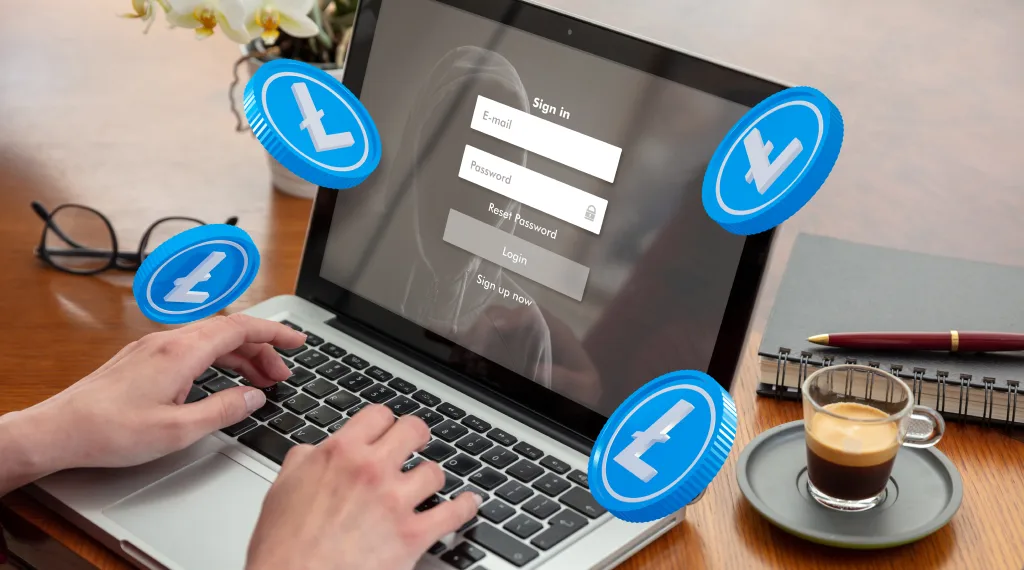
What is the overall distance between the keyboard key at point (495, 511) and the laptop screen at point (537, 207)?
0.40 feet

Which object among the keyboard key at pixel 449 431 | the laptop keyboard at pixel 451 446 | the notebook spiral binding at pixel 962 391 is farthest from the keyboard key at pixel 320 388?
the notebook spiral binding at pixel 962 391

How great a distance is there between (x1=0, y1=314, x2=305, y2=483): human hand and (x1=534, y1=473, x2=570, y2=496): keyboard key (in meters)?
0.24

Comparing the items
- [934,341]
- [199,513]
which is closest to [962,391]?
[934,341]

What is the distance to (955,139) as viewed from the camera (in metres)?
1.89

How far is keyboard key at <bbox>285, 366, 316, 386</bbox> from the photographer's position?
2.94 feet

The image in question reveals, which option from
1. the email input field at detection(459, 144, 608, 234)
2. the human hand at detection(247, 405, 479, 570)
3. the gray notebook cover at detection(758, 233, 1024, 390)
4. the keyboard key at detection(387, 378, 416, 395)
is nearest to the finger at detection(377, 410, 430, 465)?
the human hand at detection(247, 405, 479, 570)

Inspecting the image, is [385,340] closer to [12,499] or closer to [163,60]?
[12,499]

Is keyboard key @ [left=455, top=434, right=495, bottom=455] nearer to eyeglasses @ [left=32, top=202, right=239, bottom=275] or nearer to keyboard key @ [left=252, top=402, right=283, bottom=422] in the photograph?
keyboard key @ [left=252, top=402, right=283, bottom=422]

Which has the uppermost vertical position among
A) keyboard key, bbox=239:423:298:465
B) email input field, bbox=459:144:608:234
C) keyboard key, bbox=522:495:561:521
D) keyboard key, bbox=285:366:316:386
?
email input field, bbox=459:144:608:234

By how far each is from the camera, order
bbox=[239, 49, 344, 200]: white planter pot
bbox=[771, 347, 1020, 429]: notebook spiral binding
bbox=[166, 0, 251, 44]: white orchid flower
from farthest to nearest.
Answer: bbox=[239, 49, 344, 200]: white planter pot < bbox=[166, 0, 251, 44]: white orchid flower < bbox=[771, 347, 1020, 429]: notebook spiral binding

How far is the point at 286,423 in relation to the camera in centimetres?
85

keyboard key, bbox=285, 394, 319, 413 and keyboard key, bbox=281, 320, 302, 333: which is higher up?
keyboard key, bbox=281, 320, 302, 333

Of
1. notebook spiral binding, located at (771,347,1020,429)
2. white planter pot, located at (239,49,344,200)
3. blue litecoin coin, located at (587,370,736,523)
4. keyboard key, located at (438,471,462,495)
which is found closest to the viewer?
blue litecoin coin, located at (587,370,736,523)

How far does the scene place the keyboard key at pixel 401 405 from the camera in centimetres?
87
